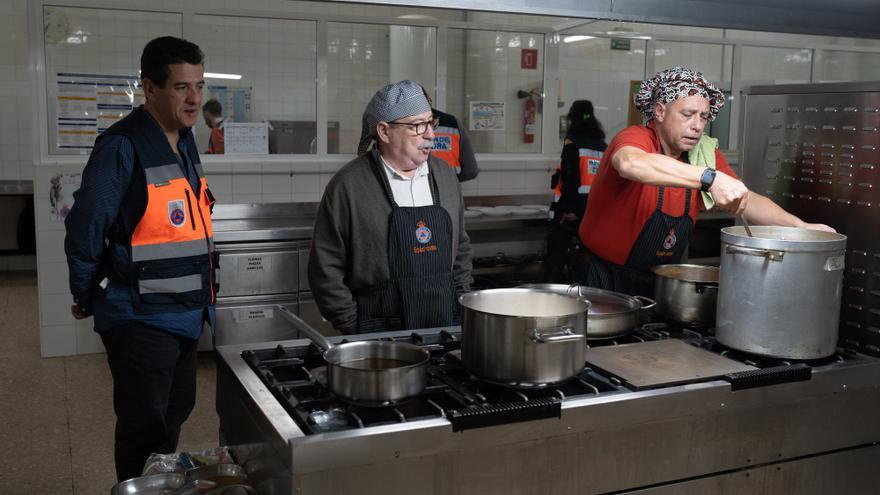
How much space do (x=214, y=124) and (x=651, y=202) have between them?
155 inches

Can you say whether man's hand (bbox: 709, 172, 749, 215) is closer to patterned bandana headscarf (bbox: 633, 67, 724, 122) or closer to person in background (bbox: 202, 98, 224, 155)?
patterned bandana headscarf (bbox: 633, 67, 724, 122)

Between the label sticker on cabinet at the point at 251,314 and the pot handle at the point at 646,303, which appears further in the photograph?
the label sticker on cabinet at the point at 251,314

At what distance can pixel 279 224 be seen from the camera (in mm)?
5484

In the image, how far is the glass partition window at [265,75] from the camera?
6004 millimetres

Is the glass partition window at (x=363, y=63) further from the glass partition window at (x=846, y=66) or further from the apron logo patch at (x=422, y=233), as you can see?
the glass partition window at (x=846, y=66)

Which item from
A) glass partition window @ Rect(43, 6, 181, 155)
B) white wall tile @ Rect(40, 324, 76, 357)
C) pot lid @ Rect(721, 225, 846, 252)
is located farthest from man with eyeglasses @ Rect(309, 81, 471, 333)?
white wall tile @ Rect(40, 324, 76, 357)

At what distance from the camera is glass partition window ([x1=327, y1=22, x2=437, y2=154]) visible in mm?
6531

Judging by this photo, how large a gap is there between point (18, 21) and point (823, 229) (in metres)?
8.43

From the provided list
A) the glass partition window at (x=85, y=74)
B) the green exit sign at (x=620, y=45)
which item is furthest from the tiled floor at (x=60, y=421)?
the green exit sign at (x=620, y=45)

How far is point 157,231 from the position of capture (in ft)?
8.70

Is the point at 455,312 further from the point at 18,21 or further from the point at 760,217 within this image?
the point at 18,21

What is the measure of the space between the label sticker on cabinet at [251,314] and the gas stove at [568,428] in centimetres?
313

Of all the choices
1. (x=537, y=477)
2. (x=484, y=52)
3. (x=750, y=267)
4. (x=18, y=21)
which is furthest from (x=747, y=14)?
(x=18, y=21)

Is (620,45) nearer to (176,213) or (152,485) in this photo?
(176,213)
